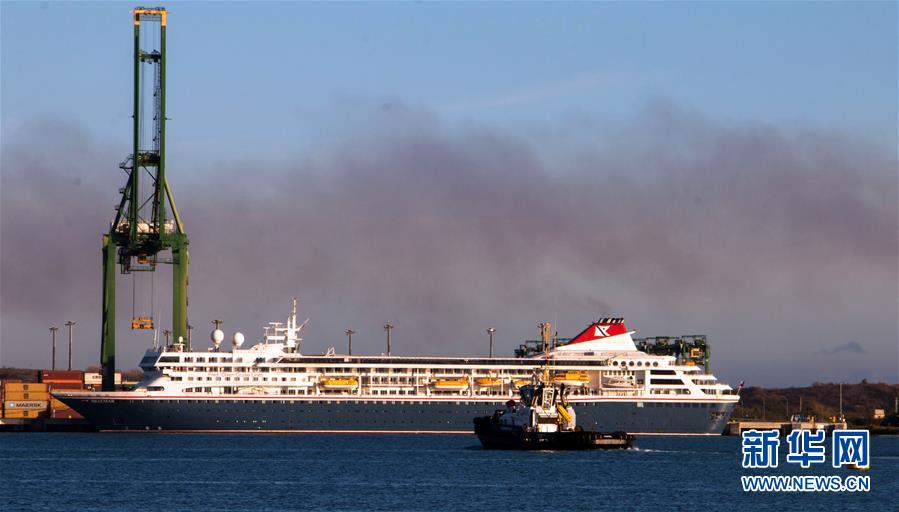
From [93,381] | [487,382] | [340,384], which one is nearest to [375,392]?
[340,384]

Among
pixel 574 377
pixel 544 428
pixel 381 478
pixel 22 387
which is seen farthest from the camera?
pixel 22 387

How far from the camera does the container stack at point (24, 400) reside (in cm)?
12562

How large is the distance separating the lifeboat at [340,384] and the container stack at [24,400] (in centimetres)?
3619

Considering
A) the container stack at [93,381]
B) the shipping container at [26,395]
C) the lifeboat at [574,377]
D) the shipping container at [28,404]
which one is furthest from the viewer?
the shipping container at [26,395]

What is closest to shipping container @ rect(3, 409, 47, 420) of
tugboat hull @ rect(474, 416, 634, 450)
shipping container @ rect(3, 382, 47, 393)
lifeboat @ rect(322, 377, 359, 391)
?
shipping container @ rect(3, 382, 47, 393)

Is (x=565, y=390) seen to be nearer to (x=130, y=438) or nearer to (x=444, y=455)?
(x=444, y=455)

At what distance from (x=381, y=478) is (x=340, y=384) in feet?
121

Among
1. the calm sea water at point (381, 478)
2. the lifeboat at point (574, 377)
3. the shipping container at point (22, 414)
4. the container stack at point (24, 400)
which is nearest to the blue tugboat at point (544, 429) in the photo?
the calm sea water at point (381, 478)

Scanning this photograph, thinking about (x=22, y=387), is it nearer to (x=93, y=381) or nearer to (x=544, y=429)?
(x=93, y=381)

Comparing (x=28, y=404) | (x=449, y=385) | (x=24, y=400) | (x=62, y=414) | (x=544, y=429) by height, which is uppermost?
(x=449, y=385)

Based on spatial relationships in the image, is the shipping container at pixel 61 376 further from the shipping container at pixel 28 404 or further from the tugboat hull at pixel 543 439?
the tugboat hull at pixel 543 439

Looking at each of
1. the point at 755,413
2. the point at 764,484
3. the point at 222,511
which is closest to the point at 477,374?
the point at 764,484

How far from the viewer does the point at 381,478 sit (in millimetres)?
63250

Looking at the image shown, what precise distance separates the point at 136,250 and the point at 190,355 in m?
10.0
